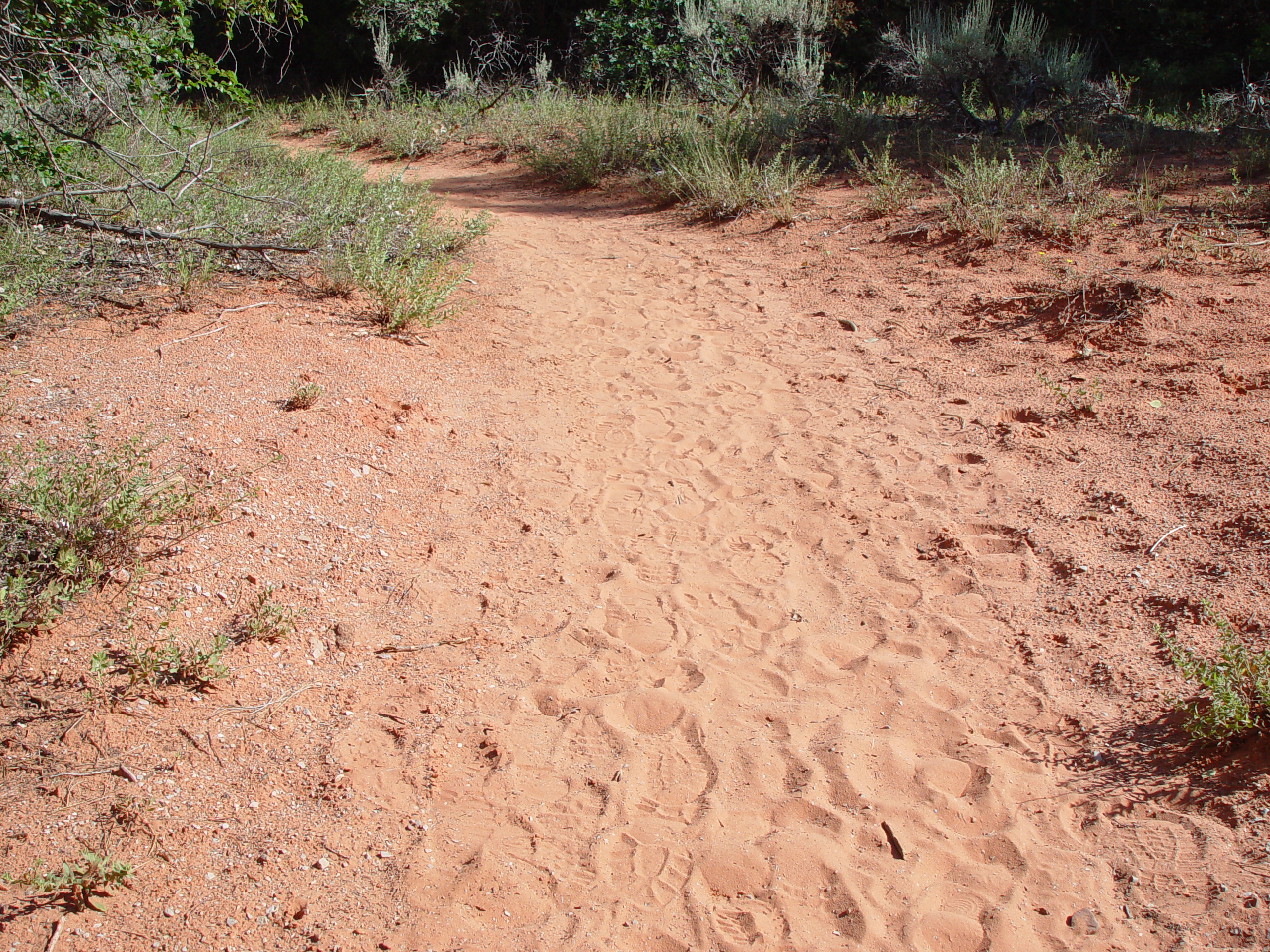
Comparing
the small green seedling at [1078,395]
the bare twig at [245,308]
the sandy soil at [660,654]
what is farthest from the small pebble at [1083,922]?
the bare twig at [245,308]

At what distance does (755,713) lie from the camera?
282cm

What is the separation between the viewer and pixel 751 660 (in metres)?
3.03

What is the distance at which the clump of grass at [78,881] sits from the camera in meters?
2.12

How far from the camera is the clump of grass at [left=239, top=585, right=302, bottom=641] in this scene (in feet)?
9.91

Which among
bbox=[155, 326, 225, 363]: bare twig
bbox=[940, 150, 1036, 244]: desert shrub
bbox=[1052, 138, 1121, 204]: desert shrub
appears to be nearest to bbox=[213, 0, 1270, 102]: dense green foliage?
bbox=[1052, 138, 1121, 204]: desert shrub

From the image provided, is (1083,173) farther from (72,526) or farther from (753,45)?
(72,526)

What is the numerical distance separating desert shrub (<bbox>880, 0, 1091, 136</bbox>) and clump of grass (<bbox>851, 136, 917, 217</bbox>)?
168 centimetres

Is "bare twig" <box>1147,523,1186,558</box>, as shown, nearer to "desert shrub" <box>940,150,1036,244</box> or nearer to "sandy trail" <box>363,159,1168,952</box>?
"sandy trail" <box>363,159,1168,952</box>

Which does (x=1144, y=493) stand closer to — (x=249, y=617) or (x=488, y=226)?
(x=249, y=617)

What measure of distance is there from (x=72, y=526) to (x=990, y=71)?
868 cm

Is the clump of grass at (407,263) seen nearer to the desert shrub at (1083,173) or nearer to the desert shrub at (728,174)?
the desert shrub at (728,174)

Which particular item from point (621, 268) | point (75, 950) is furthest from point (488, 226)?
point (75, 950)

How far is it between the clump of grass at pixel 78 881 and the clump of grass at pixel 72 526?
834mm

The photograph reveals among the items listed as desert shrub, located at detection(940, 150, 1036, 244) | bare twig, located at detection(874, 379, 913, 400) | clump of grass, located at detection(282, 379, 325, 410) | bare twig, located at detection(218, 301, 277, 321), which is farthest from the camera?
desert shrub, located at detection(940, 150, 1036, 244)
